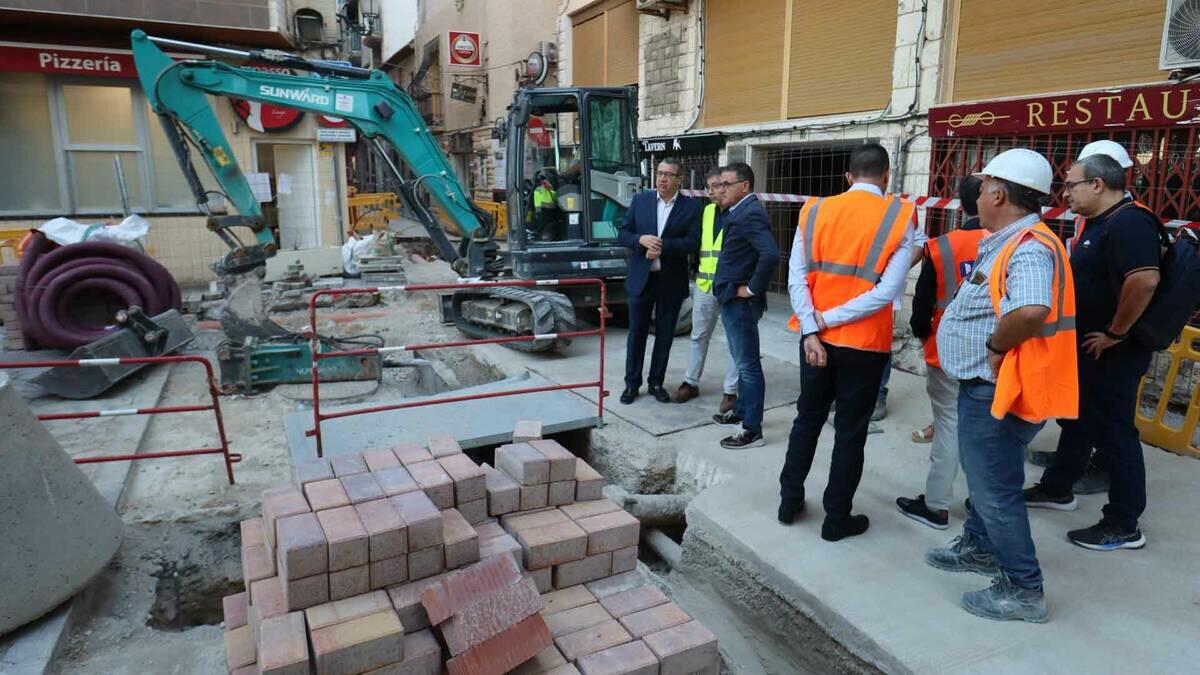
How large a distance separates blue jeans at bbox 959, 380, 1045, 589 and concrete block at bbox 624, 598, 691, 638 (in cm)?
127

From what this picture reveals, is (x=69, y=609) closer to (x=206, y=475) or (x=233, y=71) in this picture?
(x=206, y=475)

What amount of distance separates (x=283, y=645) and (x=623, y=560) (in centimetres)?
144

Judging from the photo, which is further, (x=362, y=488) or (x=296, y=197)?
(x=296, y=197)

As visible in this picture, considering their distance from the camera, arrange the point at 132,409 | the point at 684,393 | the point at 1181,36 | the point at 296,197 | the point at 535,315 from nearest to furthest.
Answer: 1. the point at 132,409
2. the point at 1181,36
3. the point at 684,393
4. the point at 535,315
5. the point at 296,197

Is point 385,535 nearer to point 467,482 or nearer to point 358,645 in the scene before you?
point 358,645

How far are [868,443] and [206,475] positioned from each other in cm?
466

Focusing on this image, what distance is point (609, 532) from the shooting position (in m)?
3.18

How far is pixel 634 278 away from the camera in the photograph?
555cm

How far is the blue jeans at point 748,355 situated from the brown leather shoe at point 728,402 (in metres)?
0.40

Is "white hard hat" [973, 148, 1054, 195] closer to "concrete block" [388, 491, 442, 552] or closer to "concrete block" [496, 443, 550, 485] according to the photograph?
"concrete block" [496, 443, 550, 485]

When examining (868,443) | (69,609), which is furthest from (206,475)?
(868,443)

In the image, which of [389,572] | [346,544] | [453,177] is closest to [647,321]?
[389,572]

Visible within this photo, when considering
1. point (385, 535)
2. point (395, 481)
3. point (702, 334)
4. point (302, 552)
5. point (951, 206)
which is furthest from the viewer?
point (951, 206)

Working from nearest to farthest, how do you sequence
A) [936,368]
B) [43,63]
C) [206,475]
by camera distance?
[936,368] → [206,475] → [43,63]
